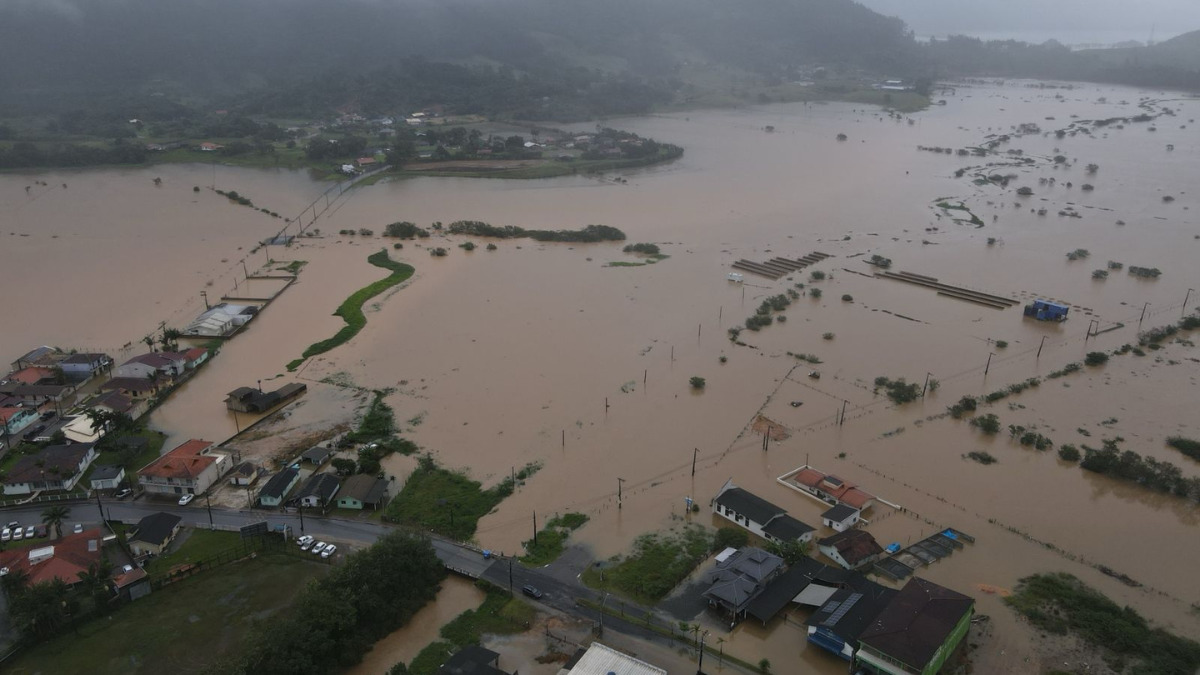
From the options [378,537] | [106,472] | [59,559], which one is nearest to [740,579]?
[378,537]

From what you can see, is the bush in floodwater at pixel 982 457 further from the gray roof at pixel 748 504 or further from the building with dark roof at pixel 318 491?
the building with dark roof at pixel 318 491

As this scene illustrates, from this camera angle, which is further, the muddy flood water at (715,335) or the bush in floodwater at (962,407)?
the bush in floodwater at (962,407)

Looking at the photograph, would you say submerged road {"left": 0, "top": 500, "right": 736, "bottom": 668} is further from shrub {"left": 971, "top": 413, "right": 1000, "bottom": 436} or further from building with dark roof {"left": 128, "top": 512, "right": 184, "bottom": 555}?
shrub {"left": 971, "top": 413, "right": 1000, "bottom": 436}

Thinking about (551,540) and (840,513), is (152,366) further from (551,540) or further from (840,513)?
(840,513)

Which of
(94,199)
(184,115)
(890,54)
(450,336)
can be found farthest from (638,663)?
(890,54)

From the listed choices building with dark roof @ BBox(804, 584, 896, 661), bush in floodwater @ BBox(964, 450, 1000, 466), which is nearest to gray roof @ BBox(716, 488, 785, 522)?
building with dark roof @ BBox(804, 584, 896, 661)

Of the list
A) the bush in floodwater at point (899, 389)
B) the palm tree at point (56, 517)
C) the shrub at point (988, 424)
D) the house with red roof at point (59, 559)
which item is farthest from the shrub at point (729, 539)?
the palm tree at point (56, 517)
